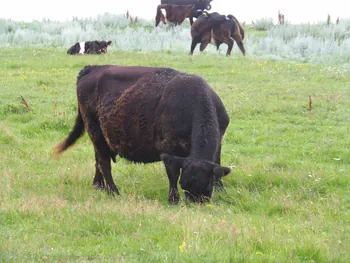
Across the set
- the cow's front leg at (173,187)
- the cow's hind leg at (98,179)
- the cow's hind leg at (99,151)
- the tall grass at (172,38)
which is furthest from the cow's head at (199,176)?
the tall grass at (172,38)

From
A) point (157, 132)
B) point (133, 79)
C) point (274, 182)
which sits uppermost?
point (133, 79)

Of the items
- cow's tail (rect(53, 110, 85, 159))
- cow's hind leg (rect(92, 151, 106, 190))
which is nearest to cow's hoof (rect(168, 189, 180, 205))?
cow's hind leg (rect(92, 151, 106, 190))

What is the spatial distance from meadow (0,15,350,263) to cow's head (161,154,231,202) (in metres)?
0.16

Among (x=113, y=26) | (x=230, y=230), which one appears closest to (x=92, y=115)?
(x=230, y=230)

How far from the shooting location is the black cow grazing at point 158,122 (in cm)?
739

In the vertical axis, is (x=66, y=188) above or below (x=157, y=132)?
below

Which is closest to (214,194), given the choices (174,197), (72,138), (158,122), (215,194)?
(215,194)

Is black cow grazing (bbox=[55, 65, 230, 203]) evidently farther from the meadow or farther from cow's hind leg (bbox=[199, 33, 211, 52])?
cow's hind leg (bbox=[199, 33, 211, 52])

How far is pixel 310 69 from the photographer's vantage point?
18719 mm

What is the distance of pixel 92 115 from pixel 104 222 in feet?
10.3

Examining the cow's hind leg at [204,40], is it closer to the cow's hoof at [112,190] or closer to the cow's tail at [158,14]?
the cow's tail at [158,14]

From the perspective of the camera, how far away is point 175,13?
3378 centimetres

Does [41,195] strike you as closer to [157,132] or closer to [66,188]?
[66,188]

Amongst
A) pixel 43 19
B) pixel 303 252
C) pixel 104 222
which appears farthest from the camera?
pixel 43 19
